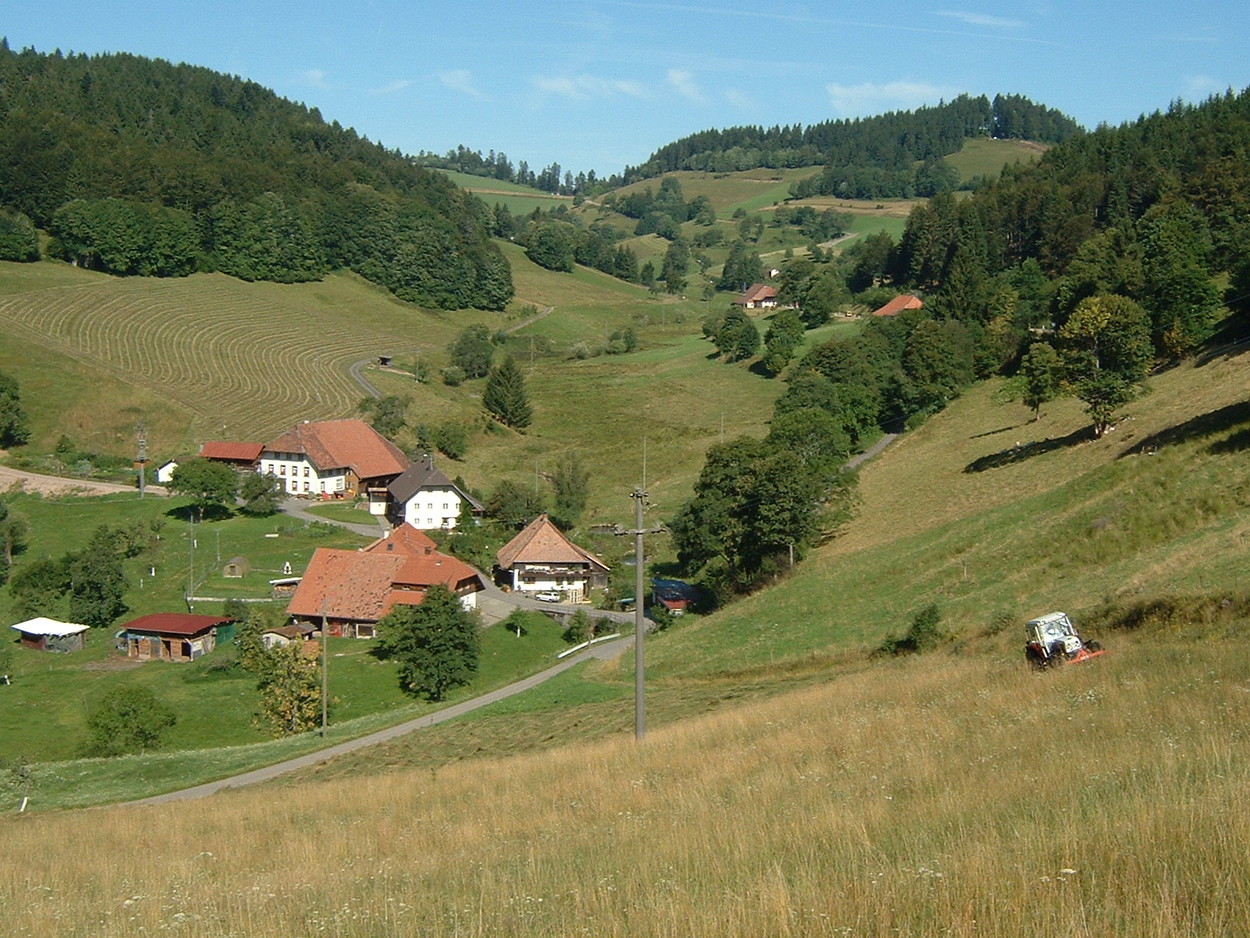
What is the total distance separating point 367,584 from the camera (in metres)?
56.9

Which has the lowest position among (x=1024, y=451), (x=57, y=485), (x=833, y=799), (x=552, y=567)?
(x=552, y=567)

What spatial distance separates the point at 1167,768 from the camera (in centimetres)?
909

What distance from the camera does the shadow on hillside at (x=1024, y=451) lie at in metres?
52.5

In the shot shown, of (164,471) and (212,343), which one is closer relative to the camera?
(164,471)

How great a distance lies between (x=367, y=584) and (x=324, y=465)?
26.2 metres

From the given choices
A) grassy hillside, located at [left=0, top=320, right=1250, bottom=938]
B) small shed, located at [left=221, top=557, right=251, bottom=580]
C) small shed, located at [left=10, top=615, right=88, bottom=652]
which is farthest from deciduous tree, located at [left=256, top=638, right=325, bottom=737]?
small shed, located at [left=221, top=557, right=251, bottom=580]

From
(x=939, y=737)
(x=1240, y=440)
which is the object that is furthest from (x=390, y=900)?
(x=1240, y=440)

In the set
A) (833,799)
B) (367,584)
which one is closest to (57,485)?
(367,584)

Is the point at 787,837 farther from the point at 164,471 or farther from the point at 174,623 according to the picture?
the point at 164,471

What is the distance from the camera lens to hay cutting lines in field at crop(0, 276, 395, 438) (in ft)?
316

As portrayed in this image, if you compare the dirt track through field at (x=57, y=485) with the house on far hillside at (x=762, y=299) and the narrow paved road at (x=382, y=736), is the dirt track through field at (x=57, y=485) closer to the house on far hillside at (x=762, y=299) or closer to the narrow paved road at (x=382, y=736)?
the narrow paved road at (x=382, y=736)

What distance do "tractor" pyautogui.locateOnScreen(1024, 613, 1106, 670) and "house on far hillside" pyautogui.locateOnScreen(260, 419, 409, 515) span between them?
212ft

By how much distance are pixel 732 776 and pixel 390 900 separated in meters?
7.02

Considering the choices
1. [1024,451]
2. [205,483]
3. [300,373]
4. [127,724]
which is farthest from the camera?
[300,373]
